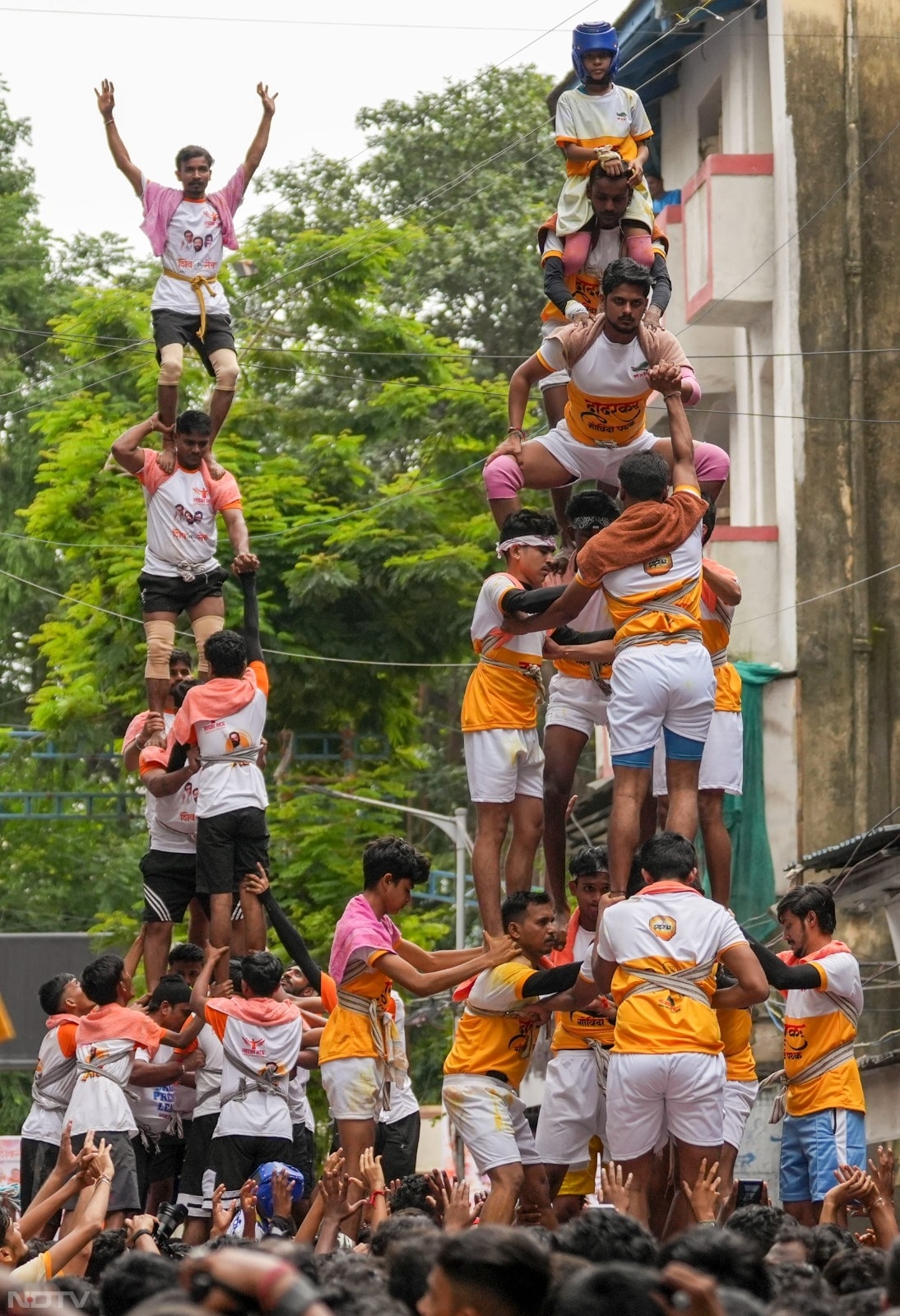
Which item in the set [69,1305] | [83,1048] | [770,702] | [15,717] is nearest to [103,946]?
[770,702]

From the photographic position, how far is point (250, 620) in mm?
12602

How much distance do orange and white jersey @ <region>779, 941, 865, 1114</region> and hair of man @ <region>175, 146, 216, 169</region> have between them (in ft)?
20.4

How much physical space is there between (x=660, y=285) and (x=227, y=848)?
3857 millimetres

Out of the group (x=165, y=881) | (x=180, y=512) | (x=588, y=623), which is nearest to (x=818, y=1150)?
(x=588, y=623)

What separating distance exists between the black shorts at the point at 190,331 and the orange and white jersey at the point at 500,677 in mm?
3631

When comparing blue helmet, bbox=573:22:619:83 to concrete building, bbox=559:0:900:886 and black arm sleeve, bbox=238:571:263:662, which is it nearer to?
black arm sleeve, bbox=238:571:263:662

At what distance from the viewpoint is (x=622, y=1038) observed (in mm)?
8359

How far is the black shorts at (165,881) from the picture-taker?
1255 centimetres

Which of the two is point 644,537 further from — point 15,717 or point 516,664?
point 15,717

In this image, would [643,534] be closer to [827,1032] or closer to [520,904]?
[520,904]

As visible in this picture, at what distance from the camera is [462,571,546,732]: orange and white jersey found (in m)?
10.4

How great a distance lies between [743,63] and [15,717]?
16157mm

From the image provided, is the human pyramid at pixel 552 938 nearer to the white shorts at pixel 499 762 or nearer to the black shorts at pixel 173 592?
the white shorts at pixel 499 762

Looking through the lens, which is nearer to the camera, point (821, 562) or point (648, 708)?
point (648, 708)
